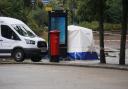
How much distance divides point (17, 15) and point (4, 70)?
21.4 m

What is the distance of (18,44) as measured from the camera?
3003 centimetres

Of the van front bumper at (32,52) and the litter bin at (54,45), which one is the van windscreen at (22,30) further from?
the litter bin at (54,45)

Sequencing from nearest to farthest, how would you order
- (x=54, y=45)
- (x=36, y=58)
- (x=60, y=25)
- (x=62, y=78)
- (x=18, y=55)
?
(x=62, y=78), (x=54, y=45), (x=18, y=55), (x=36, y=58), (x=60, y=25)

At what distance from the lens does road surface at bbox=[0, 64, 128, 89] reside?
17125 mm

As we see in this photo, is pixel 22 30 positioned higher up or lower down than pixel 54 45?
higher up

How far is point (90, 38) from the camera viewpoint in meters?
31.2

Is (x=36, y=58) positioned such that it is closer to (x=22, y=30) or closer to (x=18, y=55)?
(x=18, y=55)

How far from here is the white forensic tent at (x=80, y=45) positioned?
30.7 metres

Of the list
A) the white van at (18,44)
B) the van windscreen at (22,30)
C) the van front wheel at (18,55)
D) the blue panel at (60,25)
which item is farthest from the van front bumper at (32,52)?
the blue panel at (60,25)

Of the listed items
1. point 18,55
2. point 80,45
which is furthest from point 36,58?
point 80,45

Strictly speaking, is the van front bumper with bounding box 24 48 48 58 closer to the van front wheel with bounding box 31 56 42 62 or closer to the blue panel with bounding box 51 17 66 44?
the van front wheel with bounding box 31 56 42 62

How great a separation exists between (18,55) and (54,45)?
2.09m

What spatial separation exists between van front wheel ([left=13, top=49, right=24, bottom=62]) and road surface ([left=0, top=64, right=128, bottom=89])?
6.18m

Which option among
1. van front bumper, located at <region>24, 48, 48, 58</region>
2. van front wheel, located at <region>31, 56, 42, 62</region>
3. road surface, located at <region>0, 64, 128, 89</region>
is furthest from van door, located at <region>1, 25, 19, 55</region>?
road surface, located at <region>0, 64, 128, 89</region>
